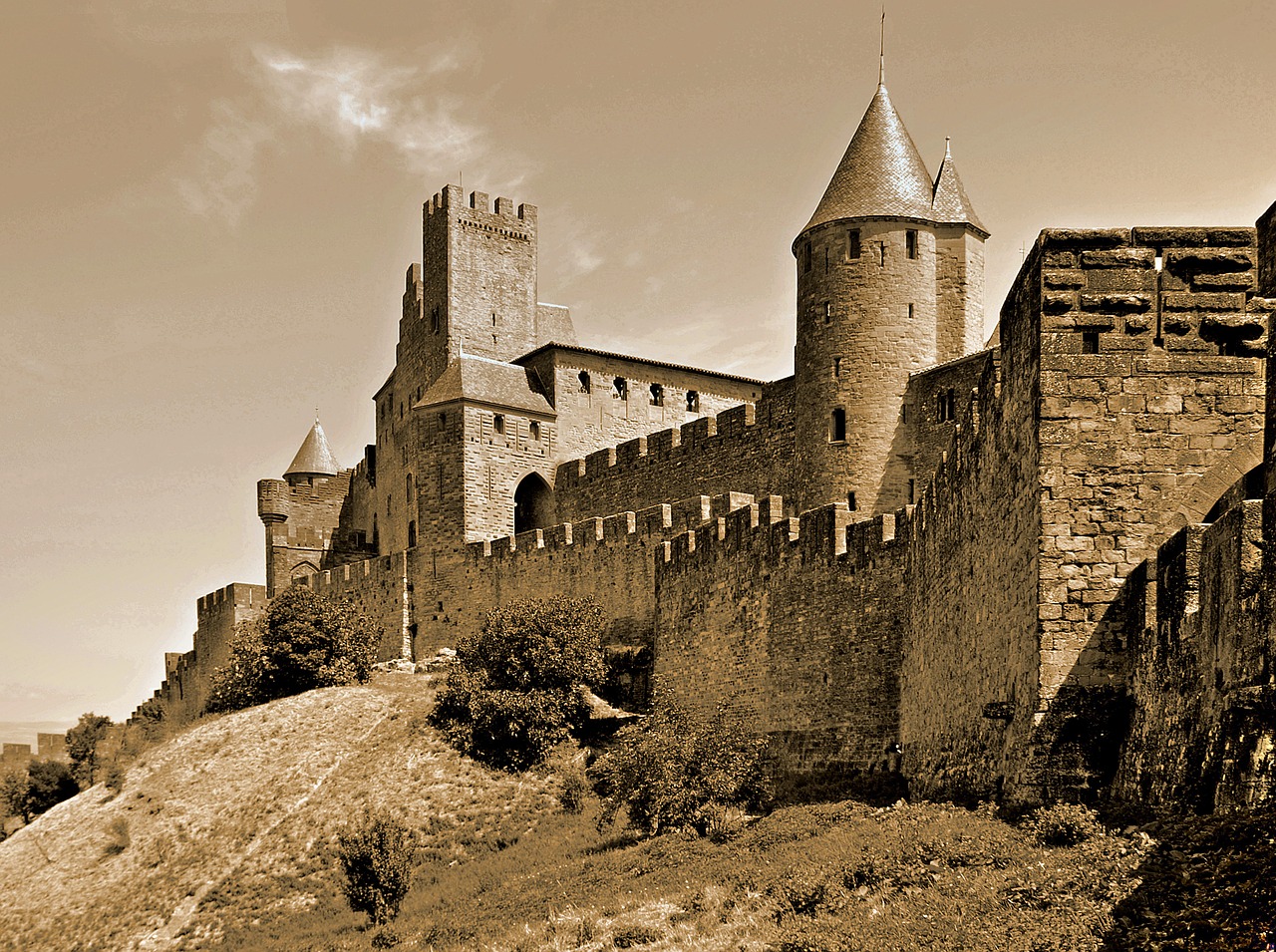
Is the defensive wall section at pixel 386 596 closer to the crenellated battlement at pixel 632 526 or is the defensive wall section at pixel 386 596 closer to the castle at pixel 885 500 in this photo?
the castle at pixel 885 500

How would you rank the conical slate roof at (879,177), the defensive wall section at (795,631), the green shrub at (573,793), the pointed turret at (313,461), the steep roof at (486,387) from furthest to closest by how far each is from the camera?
the pointed turret at (313,461) < the steep roof at (486,387) < the conical slate roof at (879,177) < the green shrub at (573,793) < the defensive wall section at (795,631)

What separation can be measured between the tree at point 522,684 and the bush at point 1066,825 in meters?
22.7

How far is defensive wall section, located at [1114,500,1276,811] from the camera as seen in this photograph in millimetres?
9773

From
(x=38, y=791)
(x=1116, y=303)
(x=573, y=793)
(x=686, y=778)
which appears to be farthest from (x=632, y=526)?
(x=1116, y=303)

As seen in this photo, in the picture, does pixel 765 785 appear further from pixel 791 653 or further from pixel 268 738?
pixel 268 738

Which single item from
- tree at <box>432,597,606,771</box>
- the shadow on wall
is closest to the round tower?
tree at <box>432,597,606,771</box>

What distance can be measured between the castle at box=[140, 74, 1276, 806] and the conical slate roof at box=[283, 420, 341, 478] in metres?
0.19

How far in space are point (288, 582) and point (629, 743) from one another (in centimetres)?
3382

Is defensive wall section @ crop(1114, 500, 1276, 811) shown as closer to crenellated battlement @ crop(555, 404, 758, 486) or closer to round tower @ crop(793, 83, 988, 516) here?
round tower @ crop(793, 83, 988, 516)

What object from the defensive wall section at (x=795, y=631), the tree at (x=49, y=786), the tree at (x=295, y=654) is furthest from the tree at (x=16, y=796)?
the defensive wall section at (x=795, y=631)

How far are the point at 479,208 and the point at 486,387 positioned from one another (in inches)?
361

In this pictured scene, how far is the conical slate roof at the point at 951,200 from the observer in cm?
3706

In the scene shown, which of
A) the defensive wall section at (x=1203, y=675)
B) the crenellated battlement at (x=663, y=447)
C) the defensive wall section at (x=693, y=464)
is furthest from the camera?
the crenellated battlement at (x=663, y=447)

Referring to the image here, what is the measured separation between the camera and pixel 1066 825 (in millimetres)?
11828
